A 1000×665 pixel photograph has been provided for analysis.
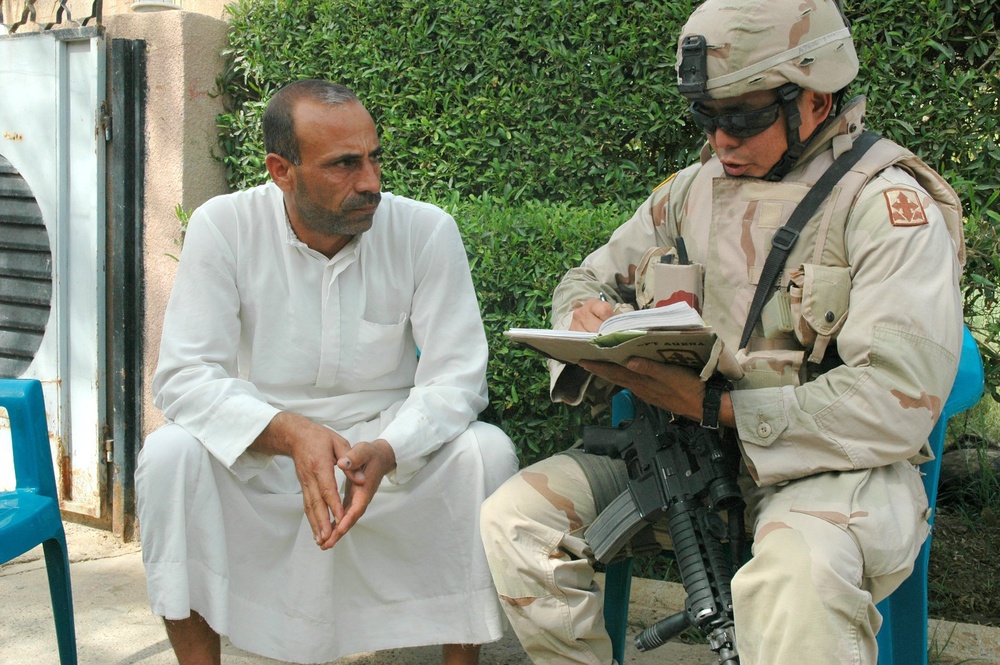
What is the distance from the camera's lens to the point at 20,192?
4.82 meters

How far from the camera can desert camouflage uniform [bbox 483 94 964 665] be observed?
2146 mm

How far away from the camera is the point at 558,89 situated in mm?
4234

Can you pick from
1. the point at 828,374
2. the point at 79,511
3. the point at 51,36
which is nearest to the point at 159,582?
the point at 828,374

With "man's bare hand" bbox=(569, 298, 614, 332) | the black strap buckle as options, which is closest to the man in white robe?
"man's bare hand" bbox=(569, 298, 614, 332)

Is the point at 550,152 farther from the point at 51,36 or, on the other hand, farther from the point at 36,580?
the point at 36,580

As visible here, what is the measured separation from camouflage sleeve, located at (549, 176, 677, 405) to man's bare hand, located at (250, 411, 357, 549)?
2.15ft

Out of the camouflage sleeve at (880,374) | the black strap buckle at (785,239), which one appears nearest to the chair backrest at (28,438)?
the camouflage sleeve at (880,374)

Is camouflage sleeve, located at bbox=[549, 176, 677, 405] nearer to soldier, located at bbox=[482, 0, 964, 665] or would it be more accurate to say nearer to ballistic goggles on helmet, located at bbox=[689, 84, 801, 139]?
soldier, located at bbox=[482, 0, 964, 665]

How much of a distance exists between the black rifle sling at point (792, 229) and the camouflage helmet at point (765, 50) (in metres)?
0.19

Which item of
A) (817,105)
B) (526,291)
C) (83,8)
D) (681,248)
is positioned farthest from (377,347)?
(83,8)

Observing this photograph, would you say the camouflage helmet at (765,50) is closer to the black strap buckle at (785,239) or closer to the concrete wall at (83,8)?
the black strap buckle at (785,239)

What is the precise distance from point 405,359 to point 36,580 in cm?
214

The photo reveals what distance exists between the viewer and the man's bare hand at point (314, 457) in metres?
2.62

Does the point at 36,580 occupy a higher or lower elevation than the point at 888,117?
lower
